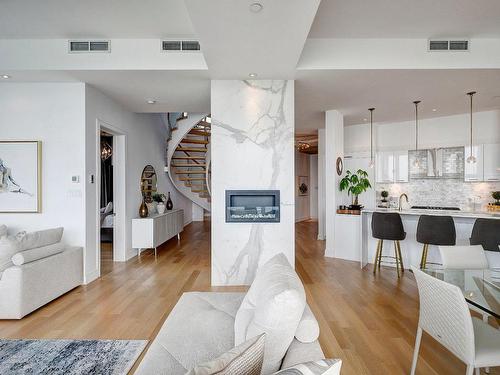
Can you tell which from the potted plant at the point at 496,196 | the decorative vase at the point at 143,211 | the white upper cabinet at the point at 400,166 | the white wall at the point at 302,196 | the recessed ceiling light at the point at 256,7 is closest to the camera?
Result: the recessed ceiling light at the point at 256,7

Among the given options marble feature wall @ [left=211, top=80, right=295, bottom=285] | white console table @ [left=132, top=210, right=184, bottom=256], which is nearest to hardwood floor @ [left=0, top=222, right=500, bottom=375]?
white console table @ [left=132, top=210, right=184, bottom=256]

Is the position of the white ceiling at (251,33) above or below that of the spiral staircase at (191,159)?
above

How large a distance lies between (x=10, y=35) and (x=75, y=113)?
3.43 feet

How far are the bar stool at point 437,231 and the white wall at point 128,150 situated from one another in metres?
4.62

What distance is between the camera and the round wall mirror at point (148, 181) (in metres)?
5.85

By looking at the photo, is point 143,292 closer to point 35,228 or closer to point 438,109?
point 35,228

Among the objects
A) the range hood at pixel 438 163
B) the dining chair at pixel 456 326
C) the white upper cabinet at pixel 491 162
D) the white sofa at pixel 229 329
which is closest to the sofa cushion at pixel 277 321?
the white sofa at pixel 229 329

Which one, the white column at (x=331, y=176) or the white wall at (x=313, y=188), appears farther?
the white wall at (x=313, y=188)

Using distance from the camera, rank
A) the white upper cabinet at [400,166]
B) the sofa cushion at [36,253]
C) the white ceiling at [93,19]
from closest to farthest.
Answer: the white ceiling at [93,19], the sofa cushion at [36,253], the white upper cabinet at [400,166]

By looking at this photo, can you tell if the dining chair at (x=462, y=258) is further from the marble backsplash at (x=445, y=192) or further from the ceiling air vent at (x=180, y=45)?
the marble backsplash at (x=445, y=192)

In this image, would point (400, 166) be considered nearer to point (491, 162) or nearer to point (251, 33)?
point (491, 162)

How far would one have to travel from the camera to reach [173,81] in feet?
12.3

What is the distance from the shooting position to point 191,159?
304 inches

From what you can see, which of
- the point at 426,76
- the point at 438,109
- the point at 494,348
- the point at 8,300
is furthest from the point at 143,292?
the point at 438,109
